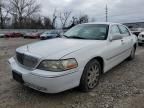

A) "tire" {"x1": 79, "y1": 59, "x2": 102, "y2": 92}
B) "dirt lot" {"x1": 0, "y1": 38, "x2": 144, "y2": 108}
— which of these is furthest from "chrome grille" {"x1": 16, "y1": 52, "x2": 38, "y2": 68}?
"tire" {"x1": 79, "y1": 59, "x2": 102, "y2": 92}

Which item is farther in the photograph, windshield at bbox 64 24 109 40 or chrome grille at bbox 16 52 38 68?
windshield at bbox 64 24 109 40

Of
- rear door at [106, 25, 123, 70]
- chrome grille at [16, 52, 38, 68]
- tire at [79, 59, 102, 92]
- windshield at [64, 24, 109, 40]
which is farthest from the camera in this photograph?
windshield at [64, 24, 109, 40]

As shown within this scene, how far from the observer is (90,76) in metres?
3.58

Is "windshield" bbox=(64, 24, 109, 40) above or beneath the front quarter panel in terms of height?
above

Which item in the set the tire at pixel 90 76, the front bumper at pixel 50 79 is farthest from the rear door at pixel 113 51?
the front bumper at pixel 50 79

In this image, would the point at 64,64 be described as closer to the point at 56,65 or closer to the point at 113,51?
the point at 56,65

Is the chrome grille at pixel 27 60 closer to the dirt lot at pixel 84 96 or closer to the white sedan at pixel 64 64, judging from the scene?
the white sedan at pixel 64 64

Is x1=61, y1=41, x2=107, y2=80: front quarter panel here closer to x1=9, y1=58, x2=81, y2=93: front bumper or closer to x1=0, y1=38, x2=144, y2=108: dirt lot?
x1=9, y1=58, x2=81, y2=93: front bumper

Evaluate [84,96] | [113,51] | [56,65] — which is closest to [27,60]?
[56,65]

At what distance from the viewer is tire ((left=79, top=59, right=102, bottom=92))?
3.35 metres

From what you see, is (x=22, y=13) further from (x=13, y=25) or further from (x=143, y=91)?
(x=143, y=91)

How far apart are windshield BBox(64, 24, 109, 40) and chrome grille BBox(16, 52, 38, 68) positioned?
61.4 inches

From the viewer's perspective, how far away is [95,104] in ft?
10.3

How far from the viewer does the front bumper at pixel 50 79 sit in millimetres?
2852
